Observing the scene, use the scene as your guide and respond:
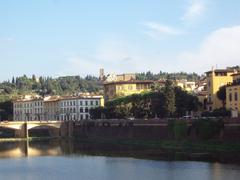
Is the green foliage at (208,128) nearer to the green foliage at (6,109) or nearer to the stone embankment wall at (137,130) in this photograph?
the stone embankment wall at (137,130)

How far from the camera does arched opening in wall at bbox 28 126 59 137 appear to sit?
4403 inches

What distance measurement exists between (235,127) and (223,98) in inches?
959

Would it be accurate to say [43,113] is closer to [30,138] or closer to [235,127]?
[30,138]

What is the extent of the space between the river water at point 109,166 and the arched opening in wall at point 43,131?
1438 inches

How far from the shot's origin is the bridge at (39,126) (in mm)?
107125

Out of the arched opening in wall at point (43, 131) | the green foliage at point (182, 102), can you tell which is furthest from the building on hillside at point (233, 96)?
the arched opening in wall at point (43, 131)

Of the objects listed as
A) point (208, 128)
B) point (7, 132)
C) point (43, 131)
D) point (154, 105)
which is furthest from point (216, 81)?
point (7, 132)

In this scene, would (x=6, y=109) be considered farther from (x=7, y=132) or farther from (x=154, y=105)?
(x=154, y=105)

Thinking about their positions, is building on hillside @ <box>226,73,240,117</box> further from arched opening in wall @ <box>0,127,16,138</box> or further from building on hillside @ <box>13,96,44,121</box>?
building on hillside @ <box>13,96,44,121</box>

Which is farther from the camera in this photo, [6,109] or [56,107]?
[6,109]

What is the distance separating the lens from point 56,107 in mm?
138000

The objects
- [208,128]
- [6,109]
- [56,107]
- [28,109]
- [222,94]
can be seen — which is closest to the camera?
[208,128]

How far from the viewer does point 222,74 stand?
307 feet

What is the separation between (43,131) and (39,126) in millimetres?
8066
